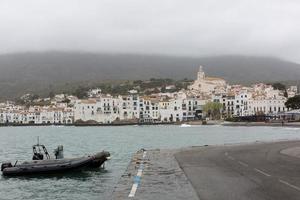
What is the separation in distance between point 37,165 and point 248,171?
1297cm

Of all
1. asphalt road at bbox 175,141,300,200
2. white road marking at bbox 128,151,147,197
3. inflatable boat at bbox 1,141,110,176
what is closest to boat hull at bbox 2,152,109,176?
inflatable boat at bbox 1,141,110,176

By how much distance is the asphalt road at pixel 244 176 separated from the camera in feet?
57.1

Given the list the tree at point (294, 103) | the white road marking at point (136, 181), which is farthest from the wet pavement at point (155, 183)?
the tree at point (294, 103)

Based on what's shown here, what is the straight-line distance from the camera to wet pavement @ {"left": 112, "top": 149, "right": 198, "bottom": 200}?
17.9m

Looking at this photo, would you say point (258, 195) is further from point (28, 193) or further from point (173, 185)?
point (28, 193)

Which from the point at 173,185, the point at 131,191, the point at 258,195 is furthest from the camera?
the point at 173,185

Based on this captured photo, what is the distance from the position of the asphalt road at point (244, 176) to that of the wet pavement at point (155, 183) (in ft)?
1.39

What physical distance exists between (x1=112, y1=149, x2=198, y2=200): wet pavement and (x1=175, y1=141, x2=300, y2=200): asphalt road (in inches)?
16.7

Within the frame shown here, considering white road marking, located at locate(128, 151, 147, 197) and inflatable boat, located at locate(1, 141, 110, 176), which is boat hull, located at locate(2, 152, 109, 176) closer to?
inflatable boat, located at locate(1, 141, 110, 176)

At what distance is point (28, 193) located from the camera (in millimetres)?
25906

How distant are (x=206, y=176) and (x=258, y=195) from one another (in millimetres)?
5734

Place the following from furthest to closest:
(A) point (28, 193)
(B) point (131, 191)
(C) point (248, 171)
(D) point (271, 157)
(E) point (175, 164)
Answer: (D) point (271, 157) → (E) point (175, 164) → (A) point (28, 193) → (C) point (248, 171) → (B) point (131, 191)

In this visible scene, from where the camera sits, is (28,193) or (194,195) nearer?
(194,195)

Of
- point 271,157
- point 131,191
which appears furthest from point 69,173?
point 131,191
